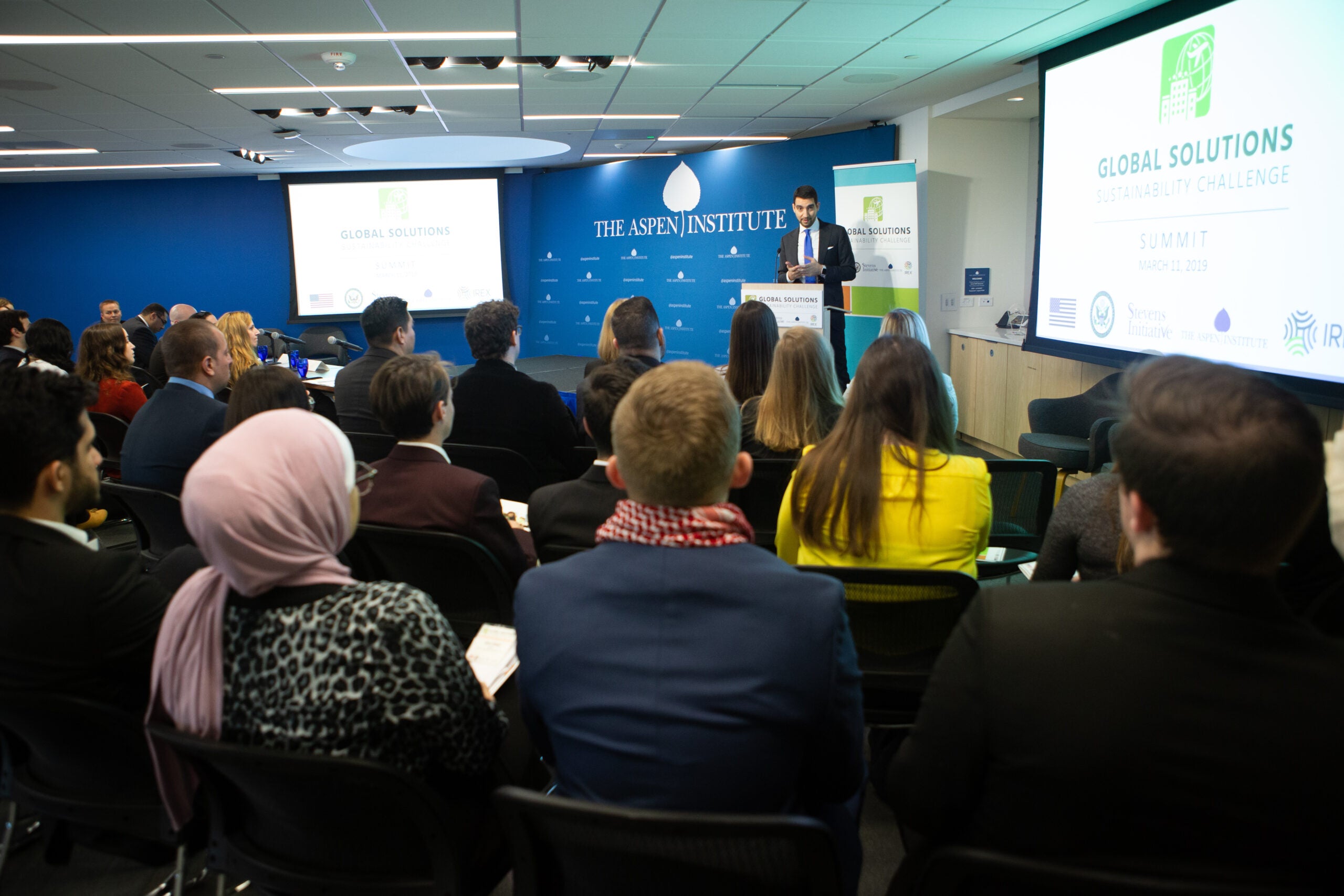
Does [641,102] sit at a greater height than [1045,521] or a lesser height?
greater

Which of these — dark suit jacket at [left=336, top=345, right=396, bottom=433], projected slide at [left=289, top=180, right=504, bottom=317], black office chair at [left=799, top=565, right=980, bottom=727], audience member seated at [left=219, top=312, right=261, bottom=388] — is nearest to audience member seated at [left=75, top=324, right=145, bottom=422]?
audience member seated at [left=219, top=312, right=261, bottom=388]

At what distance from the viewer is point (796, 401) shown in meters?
2.88

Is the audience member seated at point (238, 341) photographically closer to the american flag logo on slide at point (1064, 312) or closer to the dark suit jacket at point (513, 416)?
the dark suit jacket at point (513, 416)

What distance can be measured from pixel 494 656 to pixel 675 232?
8956mm

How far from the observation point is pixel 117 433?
164 inches

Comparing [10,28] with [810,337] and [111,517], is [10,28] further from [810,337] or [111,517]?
[810,337]

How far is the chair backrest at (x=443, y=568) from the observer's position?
6.34 feet

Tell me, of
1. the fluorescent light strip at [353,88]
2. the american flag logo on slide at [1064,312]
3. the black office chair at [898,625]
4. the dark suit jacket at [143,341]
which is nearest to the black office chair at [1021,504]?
the black office chair at [898,625]

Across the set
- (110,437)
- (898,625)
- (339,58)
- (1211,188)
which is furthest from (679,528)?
(339,58)

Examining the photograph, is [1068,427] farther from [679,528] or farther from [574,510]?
[679,528]

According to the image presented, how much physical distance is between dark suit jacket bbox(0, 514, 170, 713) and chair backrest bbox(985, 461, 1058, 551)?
225 cm

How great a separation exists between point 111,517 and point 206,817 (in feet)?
14.8

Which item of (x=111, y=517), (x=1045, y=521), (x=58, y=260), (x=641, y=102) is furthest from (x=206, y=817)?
(x=58, y=260)

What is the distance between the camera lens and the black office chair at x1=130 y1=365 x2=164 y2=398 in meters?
5.41
